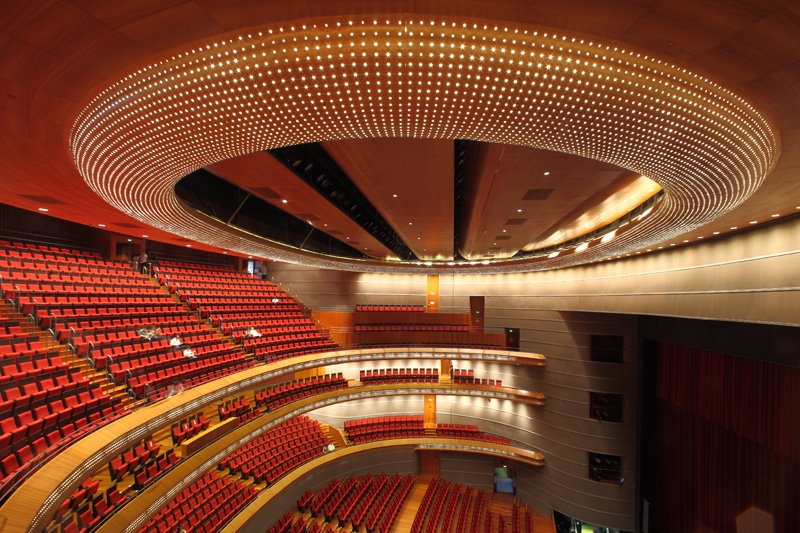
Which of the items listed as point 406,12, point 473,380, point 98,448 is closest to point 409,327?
point 473,380

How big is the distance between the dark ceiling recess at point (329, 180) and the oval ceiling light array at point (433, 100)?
1.83 meters

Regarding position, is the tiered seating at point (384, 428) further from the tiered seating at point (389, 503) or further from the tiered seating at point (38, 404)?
the tiered seating at point (38, 404)

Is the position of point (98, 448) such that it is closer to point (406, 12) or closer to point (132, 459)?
point (132, 459)

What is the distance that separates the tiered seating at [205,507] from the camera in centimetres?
855

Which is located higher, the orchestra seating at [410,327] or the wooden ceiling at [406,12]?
the wooden ceiling at [406,12]

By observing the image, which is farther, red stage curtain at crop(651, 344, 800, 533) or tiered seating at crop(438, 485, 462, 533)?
tiered seating at crop(438, 485, 462, 533)

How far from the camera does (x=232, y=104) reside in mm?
3551

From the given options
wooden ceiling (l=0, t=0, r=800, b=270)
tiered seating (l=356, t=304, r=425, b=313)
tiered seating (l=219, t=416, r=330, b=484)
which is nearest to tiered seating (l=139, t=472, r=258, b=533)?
tiered seating (l=219, t=416, r=330, b=484)

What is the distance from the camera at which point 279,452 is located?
13.4m

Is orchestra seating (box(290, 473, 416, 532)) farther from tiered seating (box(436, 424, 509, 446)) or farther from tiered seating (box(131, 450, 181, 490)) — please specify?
tiered seating (box(131, 450, 181, 490))

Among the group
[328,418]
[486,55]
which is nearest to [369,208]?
[486,55]

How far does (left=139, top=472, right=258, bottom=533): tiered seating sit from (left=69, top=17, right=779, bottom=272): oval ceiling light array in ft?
24.6

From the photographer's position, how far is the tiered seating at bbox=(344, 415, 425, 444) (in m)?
16.4

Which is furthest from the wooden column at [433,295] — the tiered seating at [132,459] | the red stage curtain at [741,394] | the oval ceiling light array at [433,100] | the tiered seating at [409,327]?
the oval ceiling light array at [433,100]
